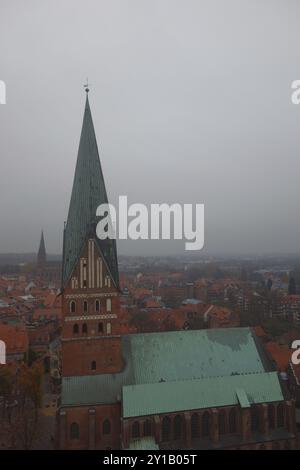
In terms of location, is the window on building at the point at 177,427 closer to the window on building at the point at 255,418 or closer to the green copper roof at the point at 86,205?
the window on building at the point at 255,418

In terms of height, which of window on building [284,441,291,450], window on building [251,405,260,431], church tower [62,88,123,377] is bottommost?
window on building [284,441,291,450]

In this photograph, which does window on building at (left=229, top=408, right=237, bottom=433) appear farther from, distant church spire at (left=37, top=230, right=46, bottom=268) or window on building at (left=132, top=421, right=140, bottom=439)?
distant church spire at (left=37, top=230, right=46, bottom=268)

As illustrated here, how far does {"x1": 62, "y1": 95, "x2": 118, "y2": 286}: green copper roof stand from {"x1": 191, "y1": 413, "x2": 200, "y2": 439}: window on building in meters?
10.0

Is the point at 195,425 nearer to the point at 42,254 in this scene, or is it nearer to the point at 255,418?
the point at 255,418

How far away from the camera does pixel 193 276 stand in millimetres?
155375

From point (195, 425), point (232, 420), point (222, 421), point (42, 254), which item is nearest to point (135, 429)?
point (195, 425)

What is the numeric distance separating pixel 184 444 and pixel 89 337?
8.98m

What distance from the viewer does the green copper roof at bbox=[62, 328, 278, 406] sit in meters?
25.9

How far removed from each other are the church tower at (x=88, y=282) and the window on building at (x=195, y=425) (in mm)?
5768

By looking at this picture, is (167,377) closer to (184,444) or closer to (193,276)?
(184,444)

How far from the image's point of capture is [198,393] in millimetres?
26609

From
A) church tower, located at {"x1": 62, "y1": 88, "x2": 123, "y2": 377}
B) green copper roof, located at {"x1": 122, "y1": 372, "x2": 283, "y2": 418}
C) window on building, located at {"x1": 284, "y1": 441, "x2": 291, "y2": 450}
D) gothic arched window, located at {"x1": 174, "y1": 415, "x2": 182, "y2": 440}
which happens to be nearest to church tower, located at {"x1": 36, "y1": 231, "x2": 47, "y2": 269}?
church tower, located at {"x1": 62, "y1": 88, "x2": 123, "y2": 377}
